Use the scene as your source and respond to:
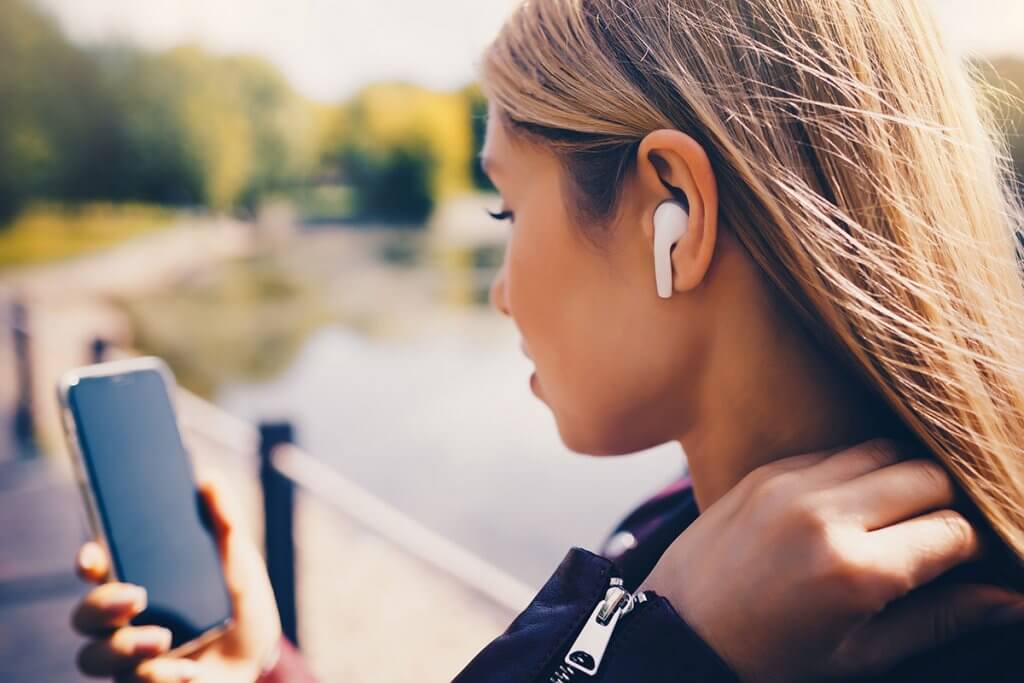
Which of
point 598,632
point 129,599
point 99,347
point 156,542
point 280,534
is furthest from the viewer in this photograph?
point 99,347

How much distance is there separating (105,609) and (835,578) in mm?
1056

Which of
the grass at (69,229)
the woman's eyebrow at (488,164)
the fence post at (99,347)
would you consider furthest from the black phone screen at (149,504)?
the grass at (69,229)

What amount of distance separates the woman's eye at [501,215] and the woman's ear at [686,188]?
0.25 metres

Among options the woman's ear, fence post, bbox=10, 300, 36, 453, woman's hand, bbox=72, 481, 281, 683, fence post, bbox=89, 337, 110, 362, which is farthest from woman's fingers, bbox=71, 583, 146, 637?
fence post, bbox=10, 300, 36, 453

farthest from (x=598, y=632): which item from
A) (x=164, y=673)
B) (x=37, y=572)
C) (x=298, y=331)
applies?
(x=298, y=331)

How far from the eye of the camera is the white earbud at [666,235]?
3.35ft

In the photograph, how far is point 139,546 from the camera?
5.01ft

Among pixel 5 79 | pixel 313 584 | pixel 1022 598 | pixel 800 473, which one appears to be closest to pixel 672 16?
pixel 800 473

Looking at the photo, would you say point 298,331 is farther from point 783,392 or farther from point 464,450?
point 783,392

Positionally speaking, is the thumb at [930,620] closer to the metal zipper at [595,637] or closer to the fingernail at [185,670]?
the metal zipper at [595,637]

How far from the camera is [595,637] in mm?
881

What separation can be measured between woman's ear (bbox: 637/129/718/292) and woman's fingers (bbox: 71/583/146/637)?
0.95 m

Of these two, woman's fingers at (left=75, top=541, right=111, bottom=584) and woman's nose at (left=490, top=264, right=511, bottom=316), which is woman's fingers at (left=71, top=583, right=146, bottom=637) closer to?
woman's fingers at (left=75, top=541, right=111, bottom=584)

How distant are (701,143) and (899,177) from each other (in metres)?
0.22
